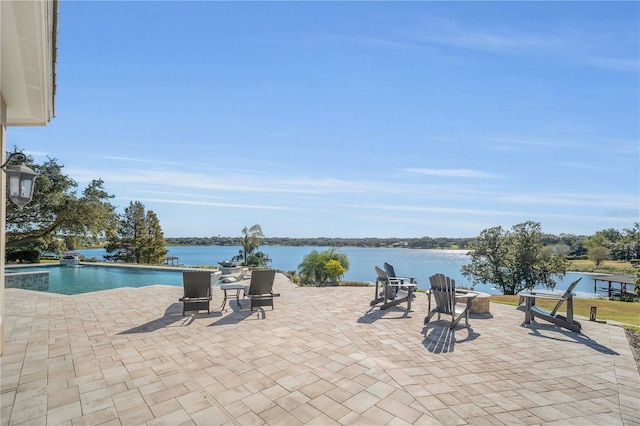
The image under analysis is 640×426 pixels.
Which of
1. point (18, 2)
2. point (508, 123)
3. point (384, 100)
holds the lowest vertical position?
point (18, 2)

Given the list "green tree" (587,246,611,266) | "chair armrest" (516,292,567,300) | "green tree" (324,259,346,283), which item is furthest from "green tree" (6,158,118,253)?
"green tree" (587,246,611,266)

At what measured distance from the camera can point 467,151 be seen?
17359mm

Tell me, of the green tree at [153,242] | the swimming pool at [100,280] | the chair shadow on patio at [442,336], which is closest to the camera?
the chair shadow on patio at [442,336]

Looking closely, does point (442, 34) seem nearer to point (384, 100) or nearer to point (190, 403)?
point (384, 100)

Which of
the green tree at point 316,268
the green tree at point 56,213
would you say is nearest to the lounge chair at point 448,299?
the green tree at point 56,213

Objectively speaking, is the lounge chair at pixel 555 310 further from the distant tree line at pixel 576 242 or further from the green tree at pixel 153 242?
the green tree at pixel 153 242

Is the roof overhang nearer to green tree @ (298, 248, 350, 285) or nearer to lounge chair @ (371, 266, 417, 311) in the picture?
lounge chair @ (371, 266, 417, 311)

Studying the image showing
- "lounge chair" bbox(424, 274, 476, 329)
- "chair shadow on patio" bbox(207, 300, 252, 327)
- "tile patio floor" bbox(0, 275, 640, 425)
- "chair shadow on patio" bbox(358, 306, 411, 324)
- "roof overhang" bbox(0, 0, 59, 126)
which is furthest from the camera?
"chair shadow on patio" bbox(358, 306, 411, 324)

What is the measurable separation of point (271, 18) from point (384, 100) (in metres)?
5.72

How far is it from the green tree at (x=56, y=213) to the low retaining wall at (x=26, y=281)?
1366 mm

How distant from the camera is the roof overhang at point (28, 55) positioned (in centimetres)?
321

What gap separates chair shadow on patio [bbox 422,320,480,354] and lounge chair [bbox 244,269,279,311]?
11.7 ft

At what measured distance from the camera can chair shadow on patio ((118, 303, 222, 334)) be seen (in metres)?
5.69

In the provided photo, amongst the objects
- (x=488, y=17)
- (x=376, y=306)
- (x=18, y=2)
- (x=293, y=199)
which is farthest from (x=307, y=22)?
(x=293, y=199)
